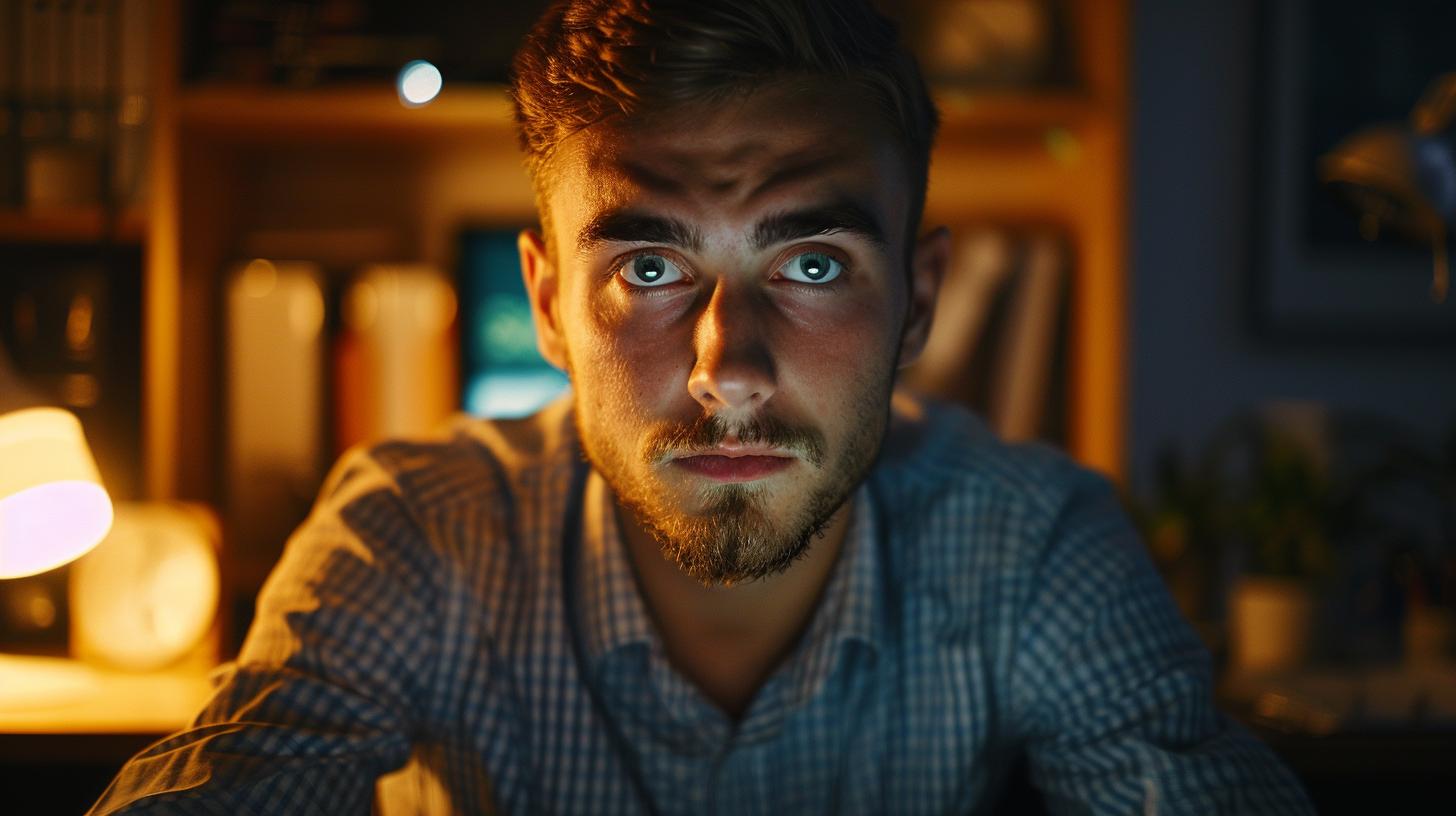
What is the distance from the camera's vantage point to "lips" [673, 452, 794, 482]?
86cm

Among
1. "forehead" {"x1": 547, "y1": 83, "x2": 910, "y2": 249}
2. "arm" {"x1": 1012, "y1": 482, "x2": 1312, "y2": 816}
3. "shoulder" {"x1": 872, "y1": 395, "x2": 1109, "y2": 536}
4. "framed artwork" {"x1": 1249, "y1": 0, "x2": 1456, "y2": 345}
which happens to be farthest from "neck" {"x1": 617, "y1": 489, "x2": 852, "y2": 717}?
"framed artwork" {"x1": 1249, "y1": 0, "x2": 1456, "y2": 345}

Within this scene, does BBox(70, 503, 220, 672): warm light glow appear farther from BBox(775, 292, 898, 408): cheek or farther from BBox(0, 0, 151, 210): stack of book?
BBox(775, 292, 898, 408): cheek

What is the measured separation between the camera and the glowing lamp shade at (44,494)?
1191 millimetres

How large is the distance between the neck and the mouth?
0.19m

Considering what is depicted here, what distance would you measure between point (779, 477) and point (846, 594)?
21cm

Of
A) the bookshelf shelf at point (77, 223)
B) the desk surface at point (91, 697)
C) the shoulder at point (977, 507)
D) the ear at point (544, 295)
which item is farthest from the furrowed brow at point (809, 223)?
the bookshelf shelf at point (77, 223)

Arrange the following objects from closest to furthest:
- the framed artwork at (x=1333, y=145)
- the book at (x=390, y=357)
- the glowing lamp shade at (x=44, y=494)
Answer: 1. the glowing lamp shade at (x=44, y=494)
2. the book at (x=390, y=357)
3. the framed artwork at (x=1333, y=145)

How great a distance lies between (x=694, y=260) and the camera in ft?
2.86

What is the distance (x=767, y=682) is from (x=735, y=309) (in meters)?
0.34

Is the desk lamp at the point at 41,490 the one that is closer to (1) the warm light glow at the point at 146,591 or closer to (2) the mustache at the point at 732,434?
(1) the warm light glow at the point at 146,591

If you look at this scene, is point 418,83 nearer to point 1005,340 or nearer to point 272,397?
point 272,397

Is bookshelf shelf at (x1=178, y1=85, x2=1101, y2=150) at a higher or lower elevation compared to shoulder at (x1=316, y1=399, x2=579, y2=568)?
higher

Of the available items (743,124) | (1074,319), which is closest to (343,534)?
(743,124)

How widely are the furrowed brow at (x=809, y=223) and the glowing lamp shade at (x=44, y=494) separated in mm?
832
